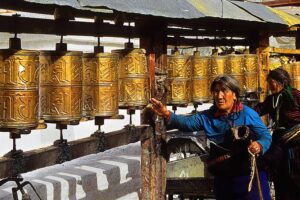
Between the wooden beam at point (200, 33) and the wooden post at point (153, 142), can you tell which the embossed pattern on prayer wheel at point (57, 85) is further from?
the wooden beam at point (200, 33)

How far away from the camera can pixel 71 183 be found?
4.79m

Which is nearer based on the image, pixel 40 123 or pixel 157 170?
pixel 40 123

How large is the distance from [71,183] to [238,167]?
182cm

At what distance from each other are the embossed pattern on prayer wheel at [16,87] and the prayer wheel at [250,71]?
11.8 feet

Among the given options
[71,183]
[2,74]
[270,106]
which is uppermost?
[2,74]

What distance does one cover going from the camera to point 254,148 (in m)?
3.56

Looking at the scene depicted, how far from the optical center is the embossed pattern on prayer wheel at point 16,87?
2832mm

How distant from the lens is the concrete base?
4.55 meters

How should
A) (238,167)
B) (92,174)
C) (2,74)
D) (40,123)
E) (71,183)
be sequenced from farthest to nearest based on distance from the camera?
1. (92,174)
2. (71,183)
3. (238,167)
4. (40,123)
5. (2,74)

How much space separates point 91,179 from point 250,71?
2.37 meters

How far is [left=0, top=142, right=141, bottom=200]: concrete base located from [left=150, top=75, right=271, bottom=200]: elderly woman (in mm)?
1441

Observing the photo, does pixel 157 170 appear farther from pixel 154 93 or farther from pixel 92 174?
pixel 92 174

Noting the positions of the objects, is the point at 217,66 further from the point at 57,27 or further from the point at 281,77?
the point at 57,27

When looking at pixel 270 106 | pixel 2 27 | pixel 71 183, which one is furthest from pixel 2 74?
pixel 270 106
